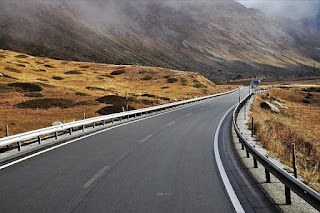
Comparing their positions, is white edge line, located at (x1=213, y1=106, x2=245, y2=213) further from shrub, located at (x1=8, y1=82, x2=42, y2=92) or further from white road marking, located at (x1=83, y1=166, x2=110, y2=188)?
shrub, located at (x1=8, y1=82, x2=42, y2=92)

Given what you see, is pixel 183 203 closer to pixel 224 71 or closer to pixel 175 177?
pixel 175 177

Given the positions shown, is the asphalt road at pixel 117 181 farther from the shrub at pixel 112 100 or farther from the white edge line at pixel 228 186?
the shrub at pixel 112 100

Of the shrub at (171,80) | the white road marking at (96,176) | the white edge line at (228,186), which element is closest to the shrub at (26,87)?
the white edge line at (228,186)

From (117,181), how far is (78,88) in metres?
47.6

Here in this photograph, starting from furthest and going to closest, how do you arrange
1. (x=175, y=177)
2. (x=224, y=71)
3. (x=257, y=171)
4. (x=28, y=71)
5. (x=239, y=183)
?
(x=224, y=71) → (x=28, y=71) → (x=257, y=171) → (x=175, y=177) → (x=239, y=183)

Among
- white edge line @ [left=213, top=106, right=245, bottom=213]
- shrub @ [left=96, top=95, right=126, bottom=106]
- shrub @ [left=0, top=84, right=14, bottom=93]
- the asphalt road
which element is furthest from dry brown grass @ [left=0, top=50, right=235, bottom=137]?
white edge line @ [left=213, top=106, right=245, bottom=213]

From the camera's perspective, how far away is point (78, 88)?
174 feet

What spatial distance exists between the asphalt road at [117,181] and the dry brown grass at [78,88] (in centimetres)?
1189

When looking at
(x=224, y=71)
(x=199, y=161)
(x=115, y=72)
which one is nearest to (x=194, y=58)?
(x=224, y=71)

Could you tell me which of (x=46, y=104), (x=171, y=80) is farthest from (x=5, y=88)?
(x=171, y=80)

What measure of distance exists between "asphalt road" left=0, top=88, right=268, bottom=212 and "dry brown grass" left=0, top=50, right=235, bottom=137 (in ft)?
39.0

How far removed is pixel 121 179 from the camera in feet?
24.5

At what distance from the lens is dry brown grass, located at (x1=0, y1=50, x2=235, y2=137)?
26.1 metres

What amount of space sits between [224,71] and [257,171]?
585ft
